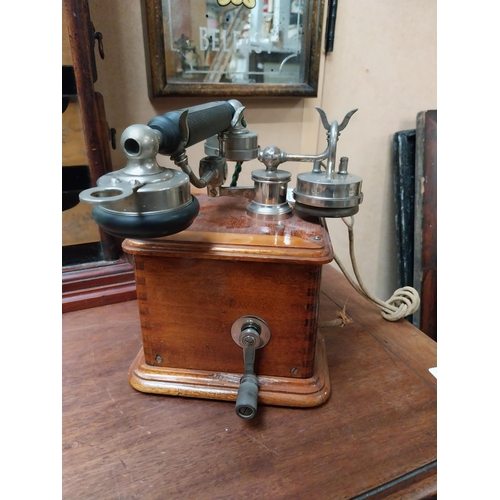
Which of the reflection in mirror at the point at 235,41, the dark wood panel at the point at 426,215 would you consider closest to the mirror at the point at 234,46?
the reflection in mirror at the point at 235,41

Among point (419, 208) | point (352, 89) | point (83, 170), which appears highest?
point (352, 89)

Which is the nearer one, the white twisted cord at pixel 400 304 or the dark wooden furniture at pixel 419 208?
the white twisted cord at pixel 400 304

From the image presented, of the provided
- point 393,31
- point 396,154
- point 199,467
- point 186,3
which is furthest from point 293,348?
point 393,31

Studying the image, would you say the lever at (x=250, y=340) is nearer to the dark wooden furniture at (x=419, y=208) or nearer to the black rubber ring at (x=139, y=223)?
the black rubber ring at (x=139, y=223)

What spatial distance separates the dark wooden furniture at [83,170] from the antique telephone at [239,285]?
277 mm

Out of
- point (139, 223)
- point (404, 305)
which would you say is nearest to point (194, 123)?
point (139, 223)

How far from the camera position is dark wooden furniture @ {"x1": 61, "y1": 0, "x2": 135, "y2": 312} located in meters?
0.71

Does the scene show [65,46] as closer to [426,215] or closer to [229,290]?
[229,290]

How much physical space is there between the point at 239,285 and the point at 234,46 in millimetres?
708

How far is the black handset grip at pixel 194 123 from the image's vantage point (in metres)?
0.47

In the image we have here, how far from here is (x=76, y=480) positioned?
479 millimetres

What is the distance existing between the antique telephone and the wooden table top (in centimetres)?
4

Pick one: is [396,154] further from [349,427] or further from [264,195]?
[349,427]

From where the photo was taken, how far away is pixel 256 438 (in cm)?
54
